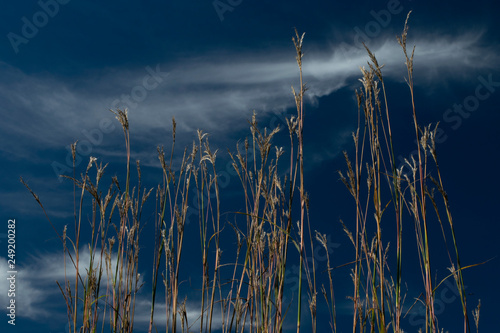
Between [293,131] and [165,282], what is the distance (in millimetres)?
1210

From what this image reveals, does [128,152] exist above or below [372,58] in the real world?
below

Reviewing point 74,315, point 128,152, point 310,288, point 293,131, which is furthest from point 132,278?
point 293,131

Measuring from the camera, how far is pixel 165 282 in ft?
8.58

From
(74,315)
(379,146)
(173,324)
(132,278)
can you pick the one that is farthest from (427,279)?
(74,315)

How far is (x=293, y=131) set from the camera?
220cm

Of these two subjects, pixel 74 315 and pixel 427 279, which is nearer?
pixel 427 279

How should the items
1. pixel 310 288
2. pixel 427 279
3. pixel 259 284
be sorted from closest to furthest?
1. pixel 427 279
2. pixel 259 284
3. pixel 310 288

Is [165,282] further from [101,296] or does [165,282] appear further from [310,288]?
[310,288]

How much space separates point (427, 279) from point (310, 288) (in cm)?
88

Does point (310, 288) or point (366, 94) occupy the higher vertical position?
point (366, 94)

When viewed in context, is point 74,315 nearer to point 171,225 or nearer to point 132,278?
point 132,278

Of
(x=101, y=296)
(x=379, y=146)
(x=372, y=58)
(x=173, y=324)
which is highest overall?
(x=372, y=58)

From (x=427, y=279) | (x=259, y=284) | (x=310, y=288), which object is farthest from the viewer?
Answer: (x=310, y=288)

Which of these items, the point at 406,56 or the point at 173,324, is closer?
the point at 406,56
